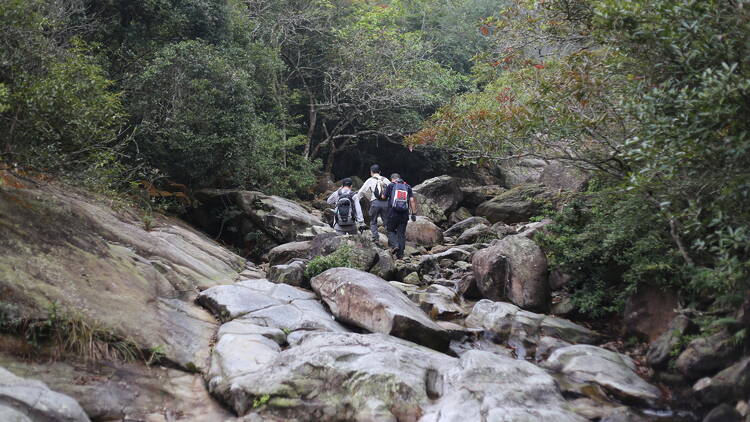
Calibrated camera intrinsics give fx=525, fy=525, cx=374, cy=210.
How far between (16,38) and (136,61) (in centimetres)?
829

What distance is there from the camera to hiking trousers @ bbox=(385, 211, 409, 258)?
13.6 m


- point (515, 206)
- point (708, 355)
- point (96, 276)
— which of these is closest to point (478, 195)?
point (515, 206)

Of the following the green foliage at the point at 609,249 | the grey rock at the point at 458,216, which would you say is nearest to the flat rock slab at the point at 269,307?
the green foliage at the point at 609,249

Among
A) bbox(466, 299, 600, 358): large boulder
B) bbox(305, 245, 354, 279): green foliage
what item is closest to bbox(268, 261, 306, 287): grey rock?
bbox(305, 245, 354, 279): green foliage

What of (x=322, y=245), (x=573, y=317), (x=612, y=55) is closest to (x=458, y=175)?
(x=322, y=245)

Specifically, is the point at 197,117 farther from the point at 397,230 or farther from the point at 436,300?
the point at 436,300

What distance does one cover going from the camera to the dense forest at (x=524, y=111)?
5789 mm

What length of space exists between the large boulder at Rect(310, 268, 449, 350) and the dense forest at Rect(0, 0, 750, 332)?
327 centimetres

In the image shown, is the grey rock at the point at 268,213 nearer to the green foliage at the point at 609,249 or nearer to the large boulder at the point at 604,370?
the green foliage at the point at 609,249

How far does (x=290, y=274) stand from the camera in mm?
Result: 11039

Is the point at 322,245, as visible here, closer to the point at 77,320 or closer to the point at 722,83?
the point at 77,320

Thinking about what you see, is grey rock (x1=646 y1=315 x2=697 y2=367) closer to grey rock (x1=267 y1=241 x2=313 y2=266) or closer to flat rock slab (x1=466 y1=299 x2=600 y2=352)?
flat rock slab (x1=466 y1=299 x2=600 y2=352)

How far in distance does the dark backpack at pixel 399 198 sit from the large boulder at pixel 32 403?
9.07m

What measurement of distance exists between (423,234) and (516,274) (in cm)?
704
